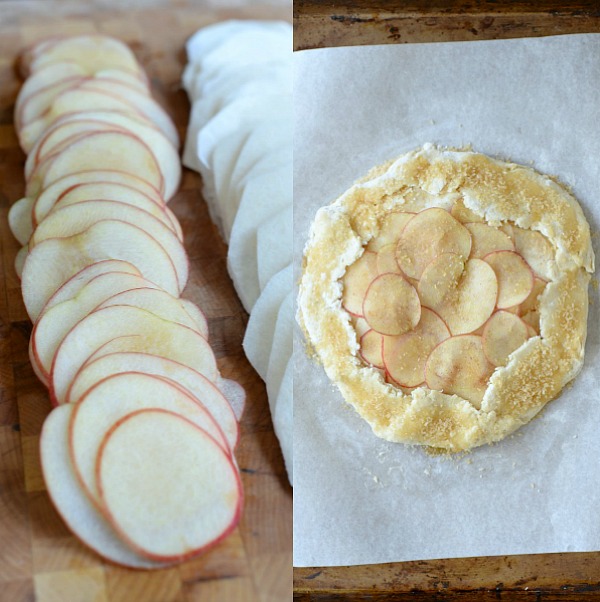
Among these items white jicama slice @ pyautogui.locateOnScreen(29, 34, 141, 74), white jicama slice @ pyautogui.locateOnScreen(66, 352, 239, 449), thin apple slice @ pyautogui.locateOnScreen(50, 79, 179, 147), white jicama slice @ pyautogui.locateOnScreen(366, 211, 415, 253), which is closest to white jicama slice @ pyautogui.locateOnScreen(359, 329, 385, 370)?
white jicama slice @ pyautogui.locateOnScreen(366, 211, 415, 253)

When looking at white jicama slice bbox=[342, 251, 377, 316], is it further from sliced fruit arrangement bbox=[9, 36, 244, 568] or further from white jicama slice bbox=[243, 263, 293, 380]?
sliced fruit arrangement bbox=[9, 36, 244, 568]

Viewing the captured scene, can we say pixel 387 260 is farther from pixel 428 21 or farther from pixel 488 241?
pixel 428 21

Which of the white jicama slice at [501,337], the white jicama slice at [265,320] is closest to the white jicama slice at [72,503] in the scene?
the white jicama slice at [265,320]

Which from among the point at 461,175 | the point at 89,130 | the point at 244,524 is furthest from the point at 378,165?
the point at 244,524

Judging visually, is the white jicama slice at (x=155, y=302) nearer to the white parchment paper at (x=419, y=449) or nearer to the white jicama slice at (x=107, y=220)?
the white jicama slice at (x=107, y=220)

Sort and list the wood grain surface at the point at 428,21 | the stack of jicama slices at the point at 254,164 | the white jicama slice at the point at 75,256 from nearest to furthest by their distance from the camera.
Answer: the white jicama slice at the point at 75,256, the stack of jicama slices at the point at 254,164, the wood grain surface at the point at 428,21

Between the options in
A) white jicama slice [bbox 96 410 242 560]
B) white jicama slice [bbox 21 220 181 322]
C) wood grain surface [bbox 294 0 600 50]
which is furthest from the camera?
wood grain surface [bbox 294 0 600 50]

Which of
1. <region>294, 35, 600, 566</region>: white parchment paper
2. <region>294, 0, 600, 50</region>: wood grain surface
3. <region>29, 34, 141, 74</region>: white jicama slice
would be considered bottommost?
<region>294, 35, 600, 566</region>: white parchment paper
